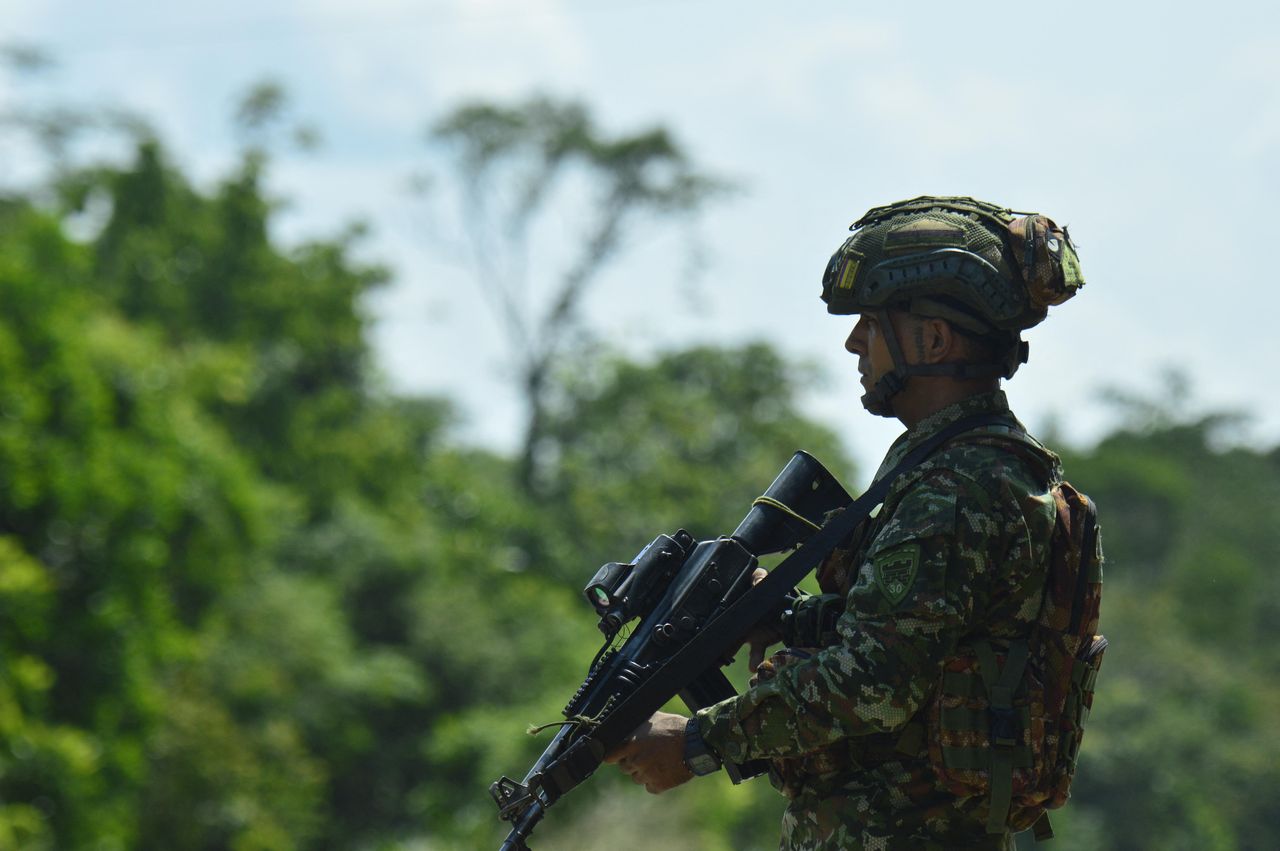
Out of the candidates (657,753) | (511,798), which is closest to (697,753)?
(657,753)

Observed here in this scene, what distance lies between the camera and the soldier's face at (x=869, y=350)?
130 inches

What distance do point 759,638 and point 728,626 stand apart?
133 millimetres

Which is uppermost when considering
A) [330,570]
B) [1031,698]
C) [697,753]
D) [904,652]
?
[330,570]

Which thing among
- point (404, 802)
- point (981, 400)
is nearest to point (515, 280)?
point (404, 802)

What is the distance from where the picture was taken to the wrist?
3121 millimetres

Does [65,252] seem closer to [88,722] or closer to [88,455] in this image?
[88,455]

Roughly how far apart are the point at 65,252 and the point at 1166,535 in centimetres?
3479

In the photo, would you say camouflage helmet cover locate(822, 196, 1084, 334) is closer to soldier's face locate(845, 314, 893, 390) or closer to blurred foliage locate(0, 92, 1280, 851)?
soldier's face locate(845, 314, 893, 390)

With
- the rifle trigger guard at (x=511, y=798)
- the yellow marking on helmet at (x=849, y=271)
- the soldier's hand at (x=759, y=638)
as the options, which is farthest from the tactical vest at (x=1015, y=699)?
the rifle trigger guard at (x=511, y=798)

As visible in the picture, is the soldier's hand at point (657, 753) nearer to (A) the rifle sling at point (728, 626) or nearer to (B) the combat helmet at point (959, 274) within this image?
(A) the rifle sling at point (728, 626)

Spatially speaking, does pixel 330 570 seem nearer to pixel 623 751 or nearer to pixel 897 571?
pixel 623 751

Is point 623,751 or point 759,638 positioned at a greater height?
point 759,638

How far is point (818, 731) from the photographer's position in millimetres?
3002

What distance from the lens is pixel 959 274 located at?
315cm
